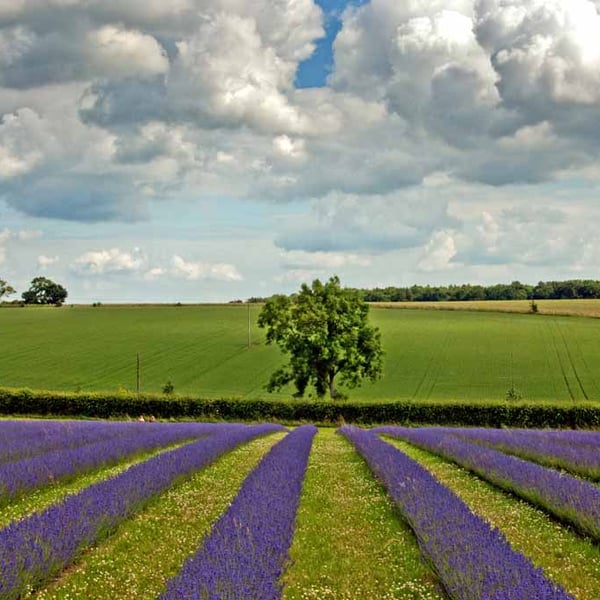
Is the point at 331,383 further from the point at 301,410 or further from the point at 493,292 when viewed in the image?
the point at 493,292

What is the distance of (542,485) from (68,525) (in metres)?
7.29

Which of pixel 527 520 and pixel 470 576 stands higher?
pixel 470 576

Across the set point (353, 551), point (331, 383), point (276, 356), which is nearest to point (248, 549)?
point (353, 551)

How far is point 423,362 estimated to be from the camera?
55594mm

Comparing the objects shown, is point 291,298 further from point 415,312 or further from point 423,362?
point 415,312

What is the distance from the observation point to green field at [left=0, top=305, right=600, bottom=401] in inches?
1890

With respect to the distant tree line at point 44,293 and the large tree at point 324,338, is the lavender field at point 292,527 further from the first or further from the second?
the distant tree line at point 44,293

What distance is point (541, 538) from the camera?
26.9 ft

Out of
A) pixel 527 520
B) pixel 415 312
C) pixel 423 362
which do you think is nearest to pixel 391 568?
pixel 527 520

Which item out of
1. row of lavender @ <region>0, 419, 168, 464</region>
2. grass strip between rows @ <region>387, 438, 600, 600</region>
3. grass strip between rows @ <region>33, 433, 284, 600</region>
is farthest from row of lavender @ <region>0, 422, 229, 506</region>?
grass strip between rows @ <region>387, 438, 600, 600</region>

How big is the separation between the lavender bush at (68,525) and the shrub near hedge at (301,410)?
21.4m

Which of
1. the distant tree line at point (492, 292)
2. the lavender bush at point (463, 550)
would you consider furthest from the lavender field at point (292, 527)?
the distant tree line at point (492, 292)

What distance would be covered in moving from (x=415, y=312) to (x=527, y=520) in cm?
7831

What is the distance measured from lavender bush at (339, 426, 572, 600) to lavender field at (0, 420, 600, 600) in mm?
20
